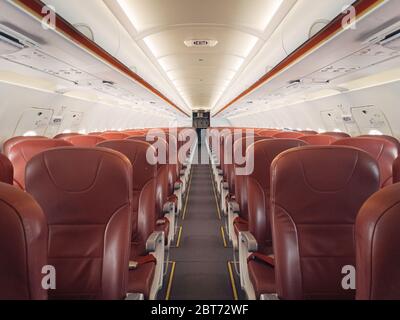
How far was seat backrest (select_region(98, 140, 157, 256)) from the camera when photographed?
2.68 meters

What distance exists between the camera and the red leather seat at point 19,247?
2.97ft

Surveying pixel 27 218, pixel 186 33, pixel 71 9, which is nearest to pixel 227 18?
pixel 186 33

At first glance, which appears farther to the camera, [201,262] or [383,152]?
[201,262]

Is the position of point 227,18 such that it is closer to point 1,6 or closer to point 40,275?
point 1,6

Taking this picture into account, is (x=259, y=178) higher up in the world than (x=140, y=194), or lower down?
higher up

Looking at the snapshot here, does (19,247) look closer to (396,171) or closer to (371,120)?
(396,171)

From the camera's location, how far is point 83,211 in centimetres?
183

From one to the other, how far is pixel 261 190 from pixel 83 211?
1.50 metres

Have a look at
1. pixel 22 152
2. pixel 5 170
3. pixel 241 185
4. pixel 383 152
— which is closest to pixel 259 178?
pixel 241 185

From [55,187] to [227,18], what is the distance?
362cm

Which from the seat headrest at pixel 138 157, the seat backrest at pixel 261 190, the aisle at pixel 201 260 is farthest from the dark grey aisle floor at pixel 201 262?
the seat headrest at pixel 138 157

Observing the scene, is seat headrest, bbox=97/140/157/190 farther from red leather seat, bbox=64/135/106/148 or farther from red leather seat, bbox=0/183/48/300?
red leather seat, bbox=0/183/48/300

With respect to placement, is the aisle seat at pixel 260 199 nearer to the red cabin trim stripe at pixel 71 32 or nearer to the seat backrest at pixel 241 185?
the seat backrest at pixel 241 185

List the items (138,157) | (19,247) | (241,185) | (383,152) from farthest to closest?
(241,185), (383,152), (138,157), (19,247)
